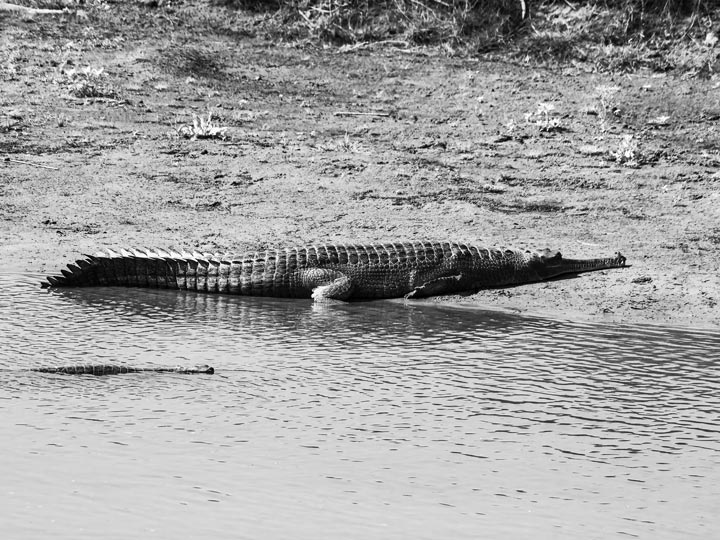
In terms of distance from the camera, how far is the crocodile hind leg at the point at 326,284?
8.12 meters

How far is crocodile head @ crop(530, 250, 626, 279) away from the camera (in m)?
8.59

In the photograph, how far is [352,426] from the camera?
17.7 ft

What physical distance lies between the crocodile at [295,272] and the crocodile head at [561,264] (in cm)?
51

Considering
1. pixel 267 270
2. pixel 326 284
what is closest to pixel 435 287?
pixel 326 284

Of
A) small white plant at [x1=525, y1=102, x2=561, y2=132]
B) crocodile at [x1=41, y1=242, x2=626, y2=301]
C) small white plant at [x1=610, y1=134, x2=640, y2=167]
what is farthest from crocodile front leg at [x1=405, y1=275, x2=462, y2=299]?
small white plant at [x1=525, y1=102, x2=561, y2=132]

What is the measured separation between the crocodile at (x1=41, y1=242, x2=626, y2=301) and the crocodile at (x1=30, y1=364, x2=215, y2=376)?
6.94ft

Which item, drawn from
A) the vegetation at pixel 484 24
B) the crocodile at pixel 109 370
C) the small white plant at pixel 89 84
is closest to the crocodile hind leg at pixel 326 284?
the crocodile at pixel 109 370

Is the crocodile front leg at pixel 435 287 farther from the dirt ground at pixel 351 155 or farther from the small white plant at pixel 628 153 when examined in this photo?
the small white plant at pixel 628 153

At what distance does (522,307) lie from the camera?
8.14 metres

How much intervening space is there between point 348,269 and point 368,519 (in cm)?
411

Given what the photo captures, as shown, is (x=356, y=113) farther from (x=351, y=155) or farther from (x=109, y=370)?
(x=109, y=370)

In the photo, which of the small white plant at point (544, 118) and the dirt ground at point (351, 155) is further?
the small white plant at point (544, 118)

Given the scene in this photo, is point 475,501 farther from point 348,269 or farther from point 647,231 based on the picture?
point 647,231

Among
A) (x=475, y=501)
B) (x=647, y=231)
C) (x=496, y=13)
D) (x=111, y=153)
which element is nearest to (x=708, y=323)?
(x=647, y=231)
